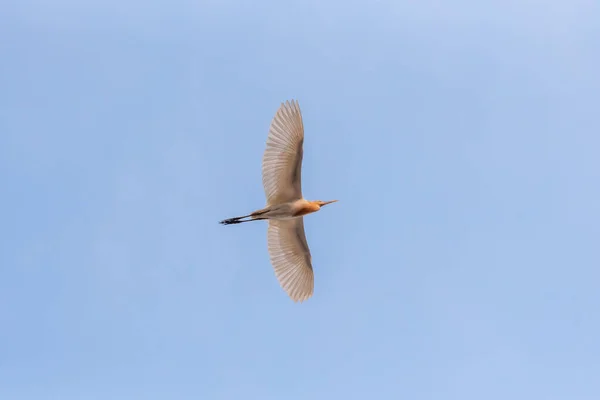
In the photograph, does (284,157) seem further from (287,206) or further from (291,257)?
(291,257)

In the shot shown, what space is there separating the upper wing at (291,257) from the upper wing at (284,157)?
3.50 feet

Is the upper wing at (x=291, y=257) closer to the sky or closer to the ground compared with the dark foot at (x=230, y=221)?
closer to the ground

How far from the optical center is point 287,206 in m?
22.3

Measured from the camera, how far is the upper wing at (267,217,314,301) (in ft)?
75.7

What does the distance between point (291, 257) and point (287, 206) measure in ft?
5.87

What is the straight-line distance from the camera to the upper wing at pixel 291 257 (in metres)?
23.1

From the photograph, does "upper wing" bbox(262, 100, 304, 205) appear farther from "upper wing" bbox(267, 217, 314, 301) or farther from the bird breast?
"upper wing" bbox(267, 217, 314, 301)

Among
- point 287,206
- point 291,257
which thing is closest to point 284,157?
point 287,206

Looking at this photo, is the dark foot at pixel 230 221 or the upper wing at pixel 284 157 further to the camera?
the dark foot at pixel 230 221

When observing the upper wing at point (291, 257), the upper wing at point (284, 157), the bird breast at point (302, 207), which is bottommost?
the upper wing at point (291, 257)

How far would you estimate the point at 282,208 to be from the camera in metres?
22.3

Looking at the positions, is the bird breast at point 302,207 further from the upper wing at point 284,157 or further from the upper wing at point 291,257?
the upper wing at point 291,257

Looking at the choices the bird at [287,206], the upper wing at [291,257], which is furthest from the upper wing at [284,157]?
the upper wing at [291,257]

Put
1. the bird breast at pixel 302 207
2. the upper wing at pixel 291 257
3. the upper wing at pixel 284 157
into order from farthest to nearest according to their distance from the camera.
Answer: the upper wing at pixel 291 257
the bird breast at pixel 302 207
the upper wing at pixel 284 157
